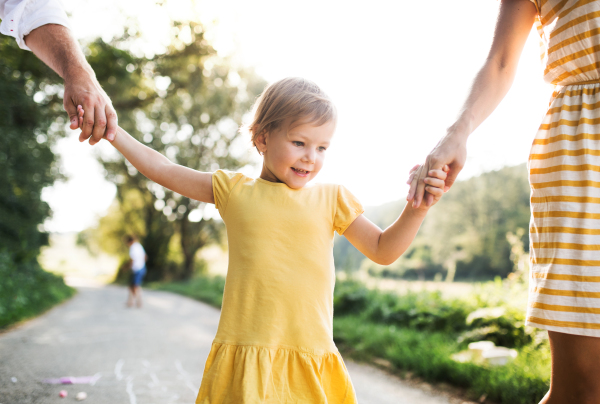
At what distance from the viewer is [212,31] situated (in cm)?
1352

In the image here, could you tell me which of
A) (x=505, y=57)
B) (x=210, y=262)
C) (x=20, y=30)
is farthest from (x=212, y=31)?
(x=210, y=262)

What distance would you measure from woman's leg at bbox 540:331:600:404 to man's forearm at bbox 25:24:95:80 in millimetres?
2136

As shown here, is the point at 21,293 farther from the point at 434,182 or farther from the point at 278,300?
the point at 434,182

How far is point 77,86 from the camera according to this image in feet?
6.11

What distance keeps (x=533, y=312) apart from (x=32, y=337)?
5.75 meters

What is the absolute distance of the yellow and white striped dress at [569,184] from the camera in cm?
134

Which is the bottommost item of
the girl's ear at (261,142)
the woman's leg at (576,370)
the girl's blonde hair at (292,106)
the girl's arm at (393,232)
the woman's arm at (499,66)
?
the woman's leg at (576,370)

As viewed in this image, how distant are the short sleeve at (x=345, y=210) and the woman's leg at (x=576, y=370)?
785mm

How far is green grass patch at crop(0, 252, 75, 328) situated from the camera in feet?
20.7

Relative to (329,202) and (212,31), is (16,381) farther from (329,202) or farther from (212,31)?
(212,31)

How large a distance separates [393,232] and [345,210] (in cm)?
22

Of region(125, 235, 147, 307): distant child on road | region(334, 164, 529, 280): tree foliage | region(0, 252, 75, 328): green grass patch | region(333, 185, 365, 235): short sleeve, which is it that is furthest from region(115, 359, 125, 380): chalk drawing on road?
region(334, 164, 529, 280): tree foliage

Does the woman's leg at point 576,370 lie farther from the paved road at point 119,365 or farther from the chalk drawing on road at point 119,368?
the chalk drawing on road at point 119,368

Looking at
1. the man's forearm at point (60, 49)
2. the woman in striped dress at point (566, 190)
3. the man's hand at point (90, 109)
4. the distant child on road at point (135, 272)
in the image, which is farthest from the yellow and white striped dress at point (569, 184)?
the distant child on road at point (135, 272)
